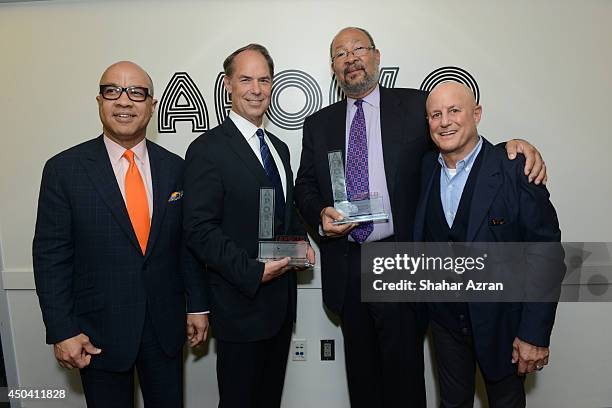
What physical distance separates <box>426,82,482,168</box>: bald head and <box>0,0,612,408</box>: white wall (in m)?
0.93

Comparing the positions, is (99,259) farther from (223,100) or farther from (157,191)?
(223,100)

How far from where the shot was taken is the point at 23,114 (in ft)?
9.66

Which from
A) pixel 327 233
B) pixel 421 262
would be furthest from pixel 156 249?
pixel 421 262

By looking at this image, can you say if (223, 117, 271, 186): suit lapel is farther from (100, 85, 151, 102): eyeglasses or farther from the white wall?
the white wall

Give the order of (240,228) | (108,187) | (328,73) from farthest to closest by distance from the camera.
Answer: (328,73), (240,228), (108,187)

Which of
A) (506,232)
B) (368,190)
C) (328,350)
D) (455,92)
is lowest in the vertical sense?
(328,350)

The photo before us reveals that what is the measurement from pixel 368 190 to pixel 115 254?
4.02ft

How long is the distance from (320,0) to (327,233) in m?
1.56

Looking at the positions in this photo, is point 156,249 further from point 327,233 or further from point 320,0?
point 320,0

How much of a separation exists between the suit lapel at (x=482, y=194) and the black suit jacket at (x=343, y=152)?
40 centimetres

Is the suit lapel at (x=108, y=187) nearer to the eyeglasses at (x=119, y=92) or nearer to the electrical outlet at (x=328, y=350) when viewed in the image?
the eyeglasses at (x=119, y=92)

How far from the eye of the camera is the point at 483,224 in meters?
1.87

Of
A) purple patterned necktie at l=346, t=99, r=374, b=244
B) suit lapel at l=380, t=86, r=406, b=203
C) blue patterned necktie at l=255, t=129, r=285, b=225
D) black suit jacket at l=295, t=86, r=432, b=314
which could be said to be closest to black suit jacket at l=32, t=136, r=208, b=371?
blue patterned necktie at l=255, t=129, r=285, b=225

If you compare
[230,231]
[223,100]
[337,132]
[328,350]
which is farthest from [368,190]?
[328,350]
